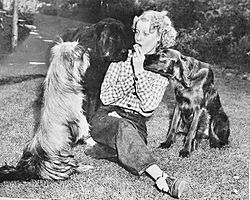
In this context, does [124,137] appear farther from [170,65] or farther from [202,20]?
[202,20]

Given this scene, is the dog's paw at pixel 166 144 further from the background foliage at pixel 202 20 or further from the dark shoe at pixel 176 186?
the background foliage at pixel 202 20

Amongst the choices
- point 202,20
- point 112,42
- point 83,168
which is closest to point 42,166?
point 83,168

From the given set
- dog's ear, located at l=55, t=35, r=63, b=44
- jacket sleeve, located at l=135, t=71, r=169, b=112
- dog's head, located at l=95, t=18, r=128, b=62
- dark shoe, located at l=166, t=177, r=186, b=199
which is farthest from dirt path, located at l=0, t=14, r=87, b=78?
dark shoe, located at l=166, t=177, r=186, b=199

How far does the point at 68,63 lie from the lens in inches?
68.1

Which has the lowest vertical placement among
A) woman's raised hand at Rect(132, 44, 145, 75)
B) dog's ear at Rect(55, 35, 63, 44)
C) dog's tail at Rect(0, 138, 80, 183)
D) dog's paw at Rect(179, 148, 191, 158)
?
dog's tail at Rect(0, 138, 80, 183)

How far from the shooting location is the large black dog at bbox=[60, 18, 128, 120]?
68.8 inches

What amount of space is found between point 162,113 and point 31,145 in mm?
534

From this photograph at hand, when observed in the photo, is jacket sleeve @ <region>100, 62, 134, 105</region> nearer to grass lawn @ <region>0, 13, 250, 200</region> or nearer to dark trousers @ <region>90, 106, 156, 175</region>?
dark trousers @ <region>90, 106, 156, 175</region>

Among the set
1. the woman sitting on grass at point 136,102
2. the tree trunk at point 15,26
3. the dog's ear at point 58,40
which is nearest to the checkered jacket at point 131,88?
the woman sitting on grass at point 136,102

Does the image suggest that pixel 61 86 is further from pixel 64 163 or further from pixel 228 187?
pixel 228 187

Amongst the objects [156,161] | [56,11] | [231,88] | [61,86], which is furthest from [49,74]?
[231,88]

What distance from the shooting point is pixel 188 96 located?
5.67ft

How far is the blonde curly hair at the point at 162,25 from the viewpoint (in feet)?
5.62

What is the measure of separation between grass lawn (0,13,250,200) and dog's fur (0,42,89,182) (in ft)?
0.11
